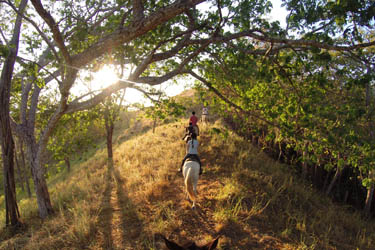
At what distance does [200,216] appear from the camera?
6234 millimetres

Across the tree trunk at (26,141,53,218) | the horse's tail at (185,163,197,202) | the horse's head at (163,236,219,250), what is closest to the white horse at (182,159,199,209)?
the horse's tail at (185,163,197,202)

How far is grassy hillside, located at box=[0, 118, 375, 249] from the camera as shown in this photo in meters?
5.37

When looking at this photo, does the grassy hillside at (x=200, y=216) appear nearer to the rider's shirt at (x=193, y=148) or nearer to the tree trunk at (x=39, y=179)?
the tree trunk at (x=39, y=179)

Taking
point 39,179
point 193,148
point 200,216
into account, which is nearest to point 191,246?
point 200,216

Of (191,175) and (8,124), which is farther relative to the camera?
(8,124)

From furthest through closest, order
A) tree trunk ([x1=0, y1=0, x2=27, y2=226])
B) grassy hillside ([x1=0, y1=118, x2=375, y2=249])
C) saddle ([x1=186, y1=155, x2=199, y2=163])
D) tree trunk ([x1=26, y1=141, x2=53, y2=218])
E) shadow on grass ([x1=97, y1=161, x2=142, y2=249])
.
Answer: tree trunk ([x1=26, y1=141, x2=53, y2=218])
saddle ([x1=186, y1=155, x2=199, y2=163])
tree trunk ([x1=0, y1=0, x2=27, y2=226])
grassy hillside ([x1=0, y1=118, x2=375, y2=249])
shadow on grass ([x1=97, y1=161, x2=142, y2=249])

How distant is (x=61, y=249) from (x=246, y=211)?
17.6 feet

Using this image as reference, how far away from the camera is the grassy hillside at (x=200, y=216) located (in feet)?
17.6

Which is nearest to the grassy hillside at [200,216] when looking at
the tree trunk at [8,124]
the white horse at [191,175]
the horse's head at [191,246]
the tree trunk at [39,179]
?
the tree trunk at [39,179]

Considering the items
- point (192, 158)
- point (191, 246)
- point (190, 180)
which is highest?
point (192, 158)

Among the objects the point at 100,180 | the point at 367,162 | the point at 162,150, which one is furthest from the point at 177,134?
the point at 367,162

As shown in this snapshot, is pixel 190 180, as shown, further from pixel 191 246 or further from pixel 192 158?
pixel 191 246

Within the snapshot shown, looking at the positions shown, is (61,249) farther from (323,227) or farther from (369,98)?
(369,98)

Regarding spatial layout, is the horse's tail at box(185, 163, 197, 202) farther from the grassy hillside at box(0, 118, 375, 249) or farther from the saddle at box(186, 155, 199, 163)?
the grassy hillside at box(0, 118, 375, 249)
